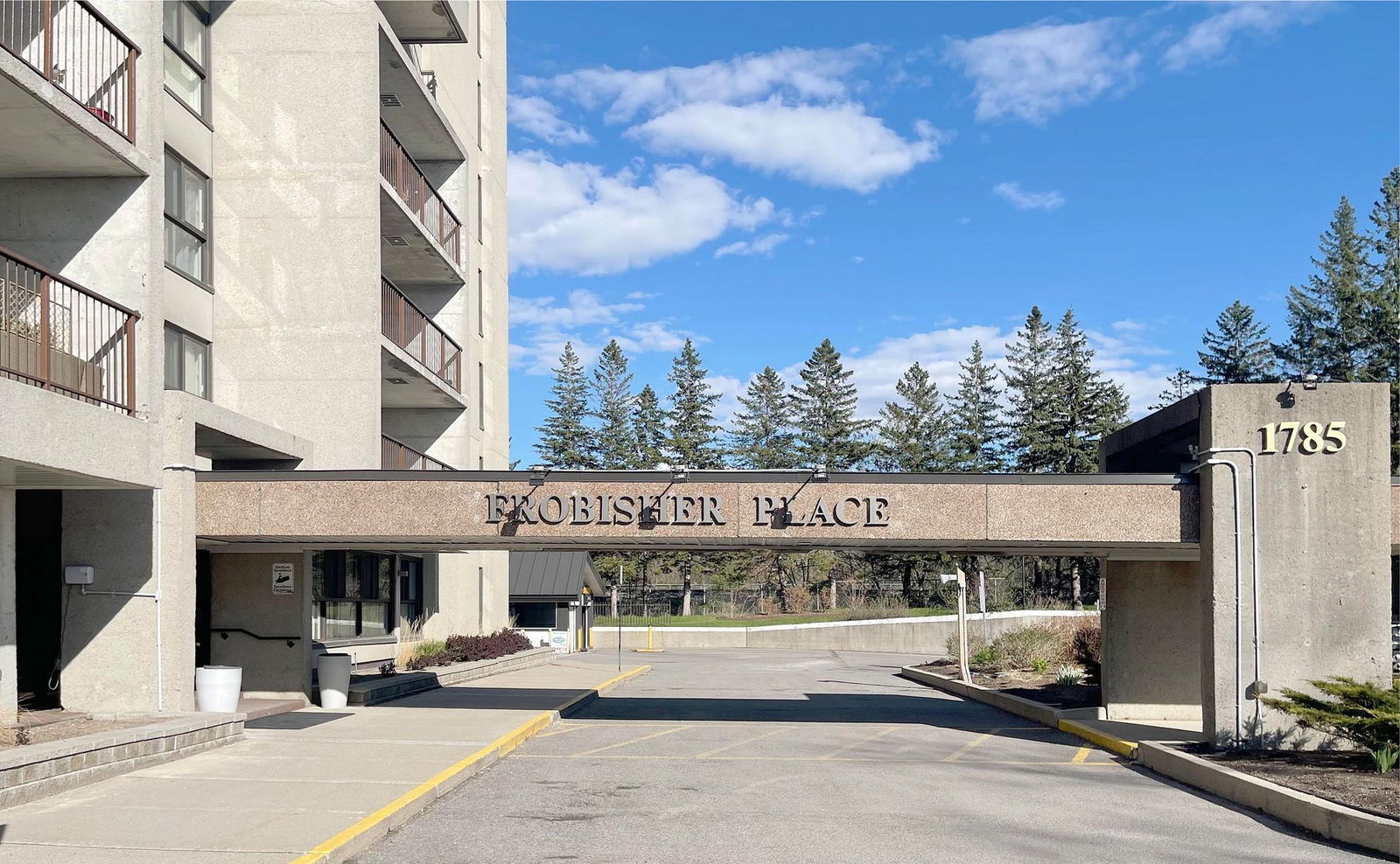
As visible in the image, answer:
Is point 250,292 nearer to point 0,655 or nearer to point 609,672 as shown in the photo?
point 0,655

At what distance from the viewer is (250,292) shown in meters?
23.8

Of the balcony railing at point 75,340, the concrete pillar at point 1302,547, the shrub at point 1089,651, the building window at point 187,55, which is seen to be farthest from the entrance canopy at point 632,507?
the shrub at point 1089,651

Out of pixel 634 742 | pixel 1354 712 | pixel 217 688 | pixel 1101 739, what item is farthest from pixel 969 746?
pixel 217 688

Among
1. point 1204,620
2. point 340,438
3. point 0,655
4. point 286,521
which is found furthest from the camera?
point 340,438

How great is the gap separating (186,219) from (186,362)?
245 cm

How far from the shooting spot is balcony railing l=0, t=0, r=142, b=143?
1631 centimetres

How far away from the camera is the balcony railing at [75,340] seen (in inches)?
565

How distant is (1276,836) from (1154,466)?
12.3 m

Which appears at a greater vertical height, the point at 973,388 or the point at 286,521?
the point at 973,388

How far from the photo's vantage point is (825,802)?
1264 cm

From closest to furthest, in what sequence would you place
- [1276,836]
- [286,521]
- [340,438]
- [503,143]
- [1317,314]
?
[1276,836]
[286,521]
[340,438]
[503,143]
[1317,314]

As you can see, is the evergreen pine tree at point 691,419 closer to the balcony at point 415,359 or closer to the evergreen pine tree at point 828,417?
the evergreen pine tree at point 828,417

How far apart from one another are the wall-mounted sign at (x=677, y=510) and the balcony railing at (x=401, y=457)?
863 cm

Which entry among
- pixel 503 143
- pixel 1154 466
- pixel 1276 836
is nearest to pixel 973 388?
pixel 503 143
